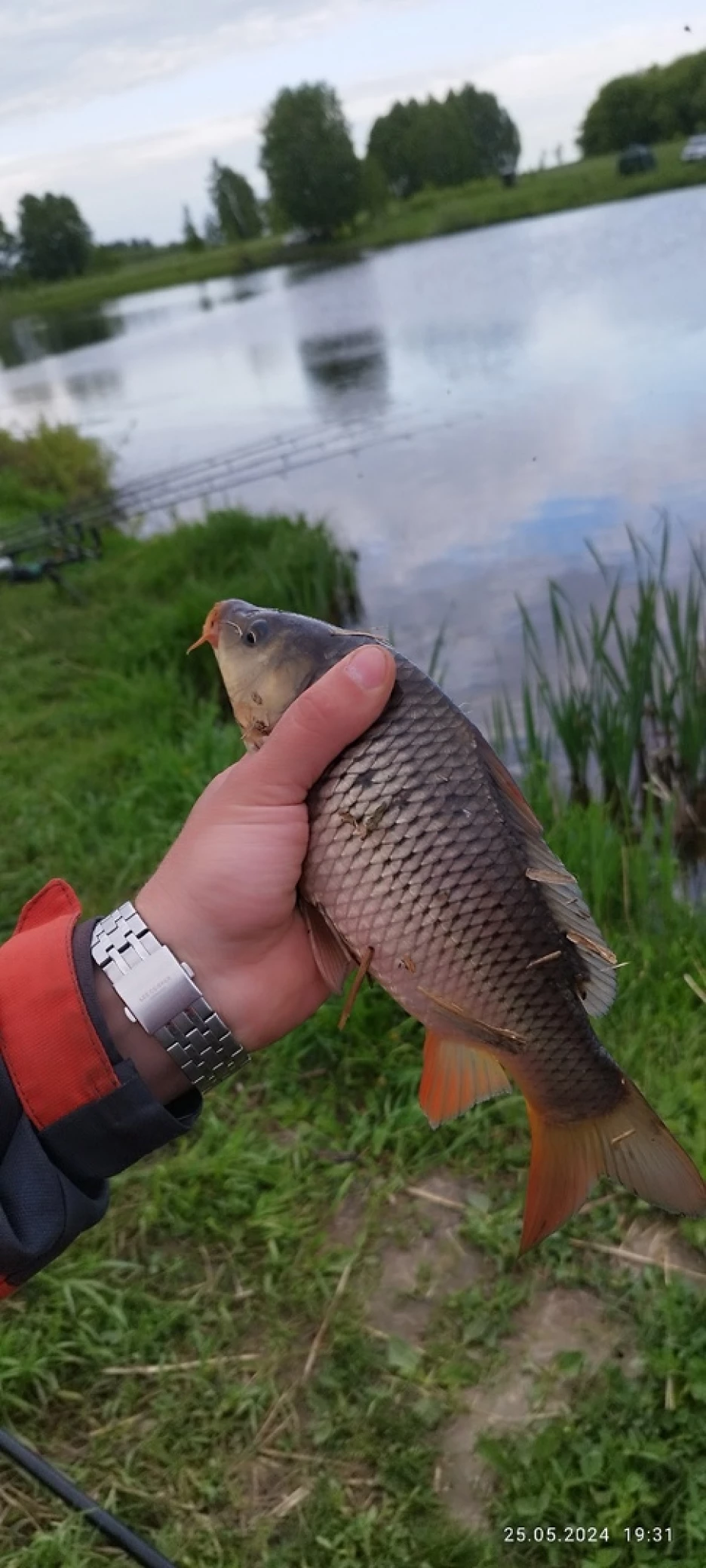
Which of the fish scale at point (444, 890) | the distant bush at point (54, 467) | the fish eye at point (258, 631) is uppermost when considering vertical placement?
the distant bush at point (54, 467)

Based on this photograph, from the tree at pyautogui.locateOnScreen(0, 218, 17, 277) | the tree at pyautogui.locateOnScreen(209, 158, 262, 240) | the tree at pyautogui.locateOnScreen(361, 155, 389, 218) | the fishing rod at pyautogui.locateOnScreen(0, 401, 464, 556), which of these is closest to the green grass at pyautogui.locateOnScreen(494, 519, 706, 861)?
the fishing rod at pyautogui.locateOnScreen(0, 401, 464, 556)

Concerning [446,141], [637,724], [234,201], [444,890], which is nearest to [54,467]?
[637,724]

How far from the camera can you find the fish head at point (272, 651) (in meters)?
1.54

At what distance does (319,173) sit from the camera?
34250 mm

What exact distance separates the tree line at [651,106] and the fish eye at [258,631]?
1751cm

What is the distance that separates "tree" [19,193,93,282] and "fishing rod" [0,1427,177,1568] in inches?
2368

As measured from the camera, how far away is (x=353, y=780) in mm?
1479

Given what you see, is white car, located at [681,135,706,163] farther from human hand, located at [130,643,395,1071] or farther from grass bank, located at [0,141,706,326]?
human hand, located at [130,643,395,1071]

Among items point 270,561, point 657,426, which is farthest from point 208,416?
point 270,561

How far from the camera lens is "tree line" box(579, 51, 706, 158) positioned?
1619cm

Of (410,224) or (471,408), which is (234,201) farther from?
(471,408)

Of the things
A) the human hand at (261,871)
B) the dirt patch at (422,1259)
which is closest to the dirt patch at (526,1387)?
the dirt patch at (422,1259)

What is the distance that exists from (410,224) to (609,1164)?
33.5 metres

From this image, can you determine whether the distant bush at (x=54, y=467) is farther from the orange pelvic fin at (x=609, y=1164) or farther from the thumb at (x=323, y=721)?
the orange pelvic fin at (x=609, y=1164)
